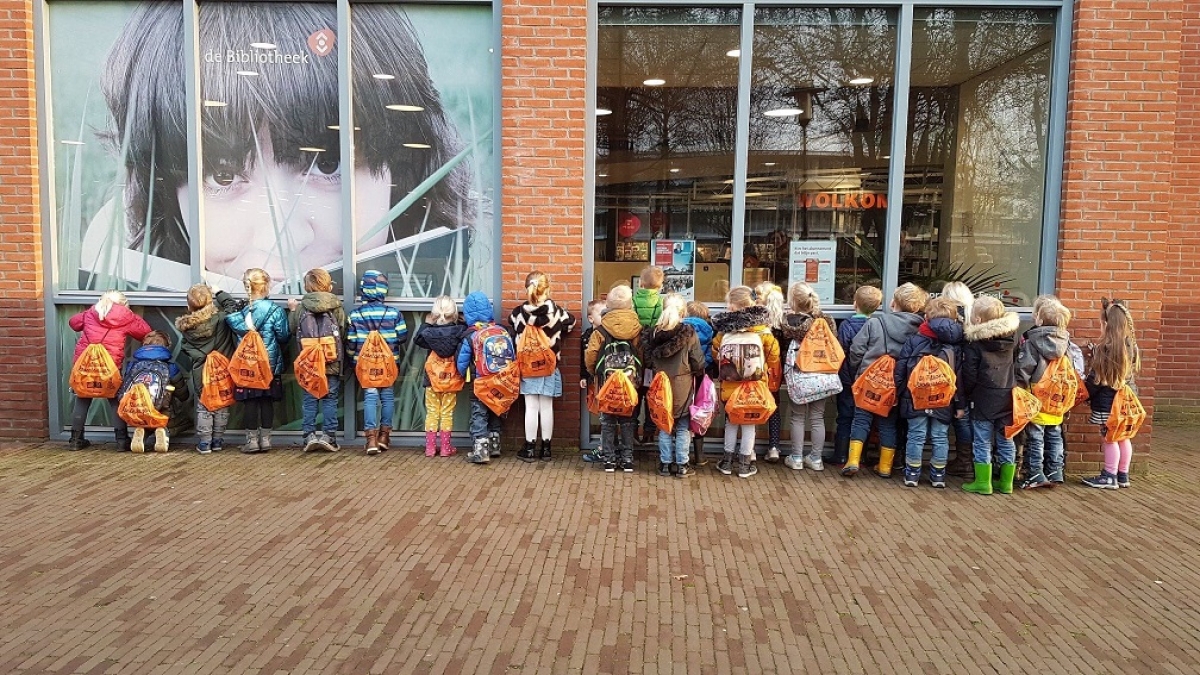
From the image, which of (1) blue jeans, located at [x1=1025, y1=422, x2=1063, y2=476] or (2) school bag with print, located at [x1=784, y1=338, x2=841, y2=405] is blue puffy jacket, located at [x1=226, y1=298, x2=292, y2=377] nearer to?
(2) school bag with print, located at [x1=784, y1=338, x2=841, y2=405]

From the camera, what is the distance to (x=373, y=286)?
23.2ft

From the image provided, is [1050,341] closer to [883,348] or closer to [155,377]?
[883,348]

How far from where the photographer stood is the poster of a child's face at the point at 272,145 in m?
7.37

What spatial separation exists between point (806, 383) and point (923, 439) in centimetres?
101

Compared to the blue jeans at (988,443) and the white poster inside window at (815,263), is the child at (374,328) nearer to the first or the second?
the white poster inside window at (815,263)

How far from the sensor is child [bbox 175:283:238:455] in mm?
7004

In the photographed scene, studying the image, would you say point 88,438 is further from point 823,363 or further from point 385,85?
point 823,363

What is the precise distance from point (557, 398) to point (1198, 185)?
24.1ft

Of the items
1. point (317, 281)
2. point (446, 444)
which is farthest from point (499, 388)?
point (317, 281)

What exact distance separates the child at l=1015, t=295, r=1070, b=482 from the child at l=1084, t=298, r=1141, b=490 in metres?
0.29

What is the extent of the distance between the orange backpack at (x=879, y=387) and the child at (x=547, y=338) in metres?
2.47

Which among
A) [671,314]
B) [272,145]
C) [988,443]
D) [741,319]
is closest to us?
[988,443]

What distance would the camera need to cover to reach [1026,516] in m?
5.81

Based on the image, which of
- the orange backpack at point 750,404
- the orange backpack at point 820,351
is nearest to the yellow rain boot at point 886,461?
the orange backpack at point 820,351
